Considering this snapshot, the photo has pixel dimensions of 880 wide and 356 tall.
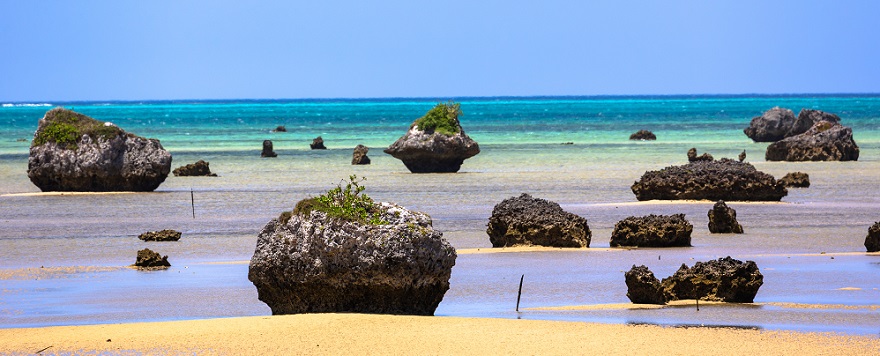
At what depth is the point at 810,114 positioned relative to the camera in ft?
222

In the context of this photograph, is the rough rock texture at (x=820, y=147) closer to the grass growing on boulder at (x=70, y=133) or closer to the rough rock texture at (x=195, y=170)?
the rough rock texture at (x=195, y=170)

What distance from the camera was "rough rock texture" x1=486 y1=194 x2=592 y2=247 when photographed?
65.8 ft

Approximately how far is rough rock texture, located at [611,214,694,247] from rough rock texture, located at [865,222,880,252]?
7.73 feet

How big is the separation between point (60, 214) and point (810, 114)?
154 feet

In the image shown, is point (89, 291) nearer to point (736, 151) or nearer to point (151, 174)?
point (151, 174)

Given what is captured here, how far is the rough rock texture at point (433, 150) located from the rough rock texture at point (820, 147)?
13.1m

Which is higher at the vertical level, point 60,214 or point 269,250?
point 269,250

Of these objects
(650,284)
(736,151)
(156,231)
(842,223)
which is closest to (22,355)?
(650,284)

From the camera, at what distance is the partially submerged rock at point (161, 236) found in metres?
21.8

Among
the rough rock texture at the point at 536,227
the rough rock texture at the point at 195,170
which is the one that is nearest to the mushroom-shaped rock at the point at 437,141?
the rough rock texture at the point at 195,170

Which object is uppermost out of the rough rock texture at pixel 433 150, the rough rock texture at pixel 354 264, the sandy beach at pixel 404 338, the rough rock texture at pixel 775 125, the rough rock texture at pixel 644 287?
the rough rock texture at pixel 354 264

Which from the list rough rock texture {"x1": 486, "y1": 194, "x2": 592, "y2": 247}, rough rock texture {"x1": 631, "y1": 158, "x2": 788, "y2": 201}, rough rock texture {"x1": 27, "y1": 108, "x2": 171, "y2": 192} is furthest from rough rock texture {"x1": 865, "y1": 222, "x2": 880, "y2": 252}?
rough rock texture {"x1": 27, "y1": 108, "x2": 171, "y2": 192}

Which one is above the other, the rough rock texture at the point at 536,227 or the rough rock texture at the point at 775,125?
the rough rock texture at the point at 536,227

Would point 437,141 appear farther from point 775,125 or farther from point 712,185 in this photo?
point 775,125
